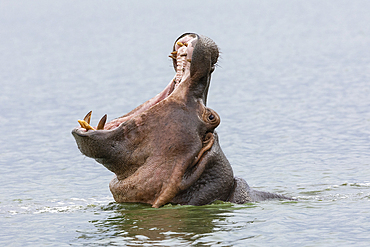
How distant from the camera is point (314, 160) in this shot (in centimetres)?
1380

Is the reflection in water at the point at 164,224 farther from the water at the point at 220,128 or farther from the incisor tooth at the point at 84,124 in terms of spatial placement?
the incisor tooth at the point at 84,124

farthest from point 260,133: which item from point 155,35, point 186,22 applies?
point 186,22

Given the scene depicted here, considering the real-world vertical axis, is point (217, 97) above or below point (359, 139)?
above

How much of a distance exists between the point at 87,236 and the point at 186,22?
160ft

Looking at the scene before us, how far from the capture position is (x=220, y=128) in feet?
60.2

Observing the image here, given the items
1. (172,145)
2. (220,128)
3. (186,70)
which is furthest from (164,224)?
(220,128)

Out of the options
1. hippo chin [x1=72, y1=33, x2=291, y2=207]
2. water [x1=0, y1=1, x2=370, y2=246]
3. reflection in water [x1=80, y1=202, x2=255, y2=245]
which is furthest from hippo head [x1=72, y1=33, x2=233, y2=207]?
water [x1=0, y1=1, x2=370, y2=246]

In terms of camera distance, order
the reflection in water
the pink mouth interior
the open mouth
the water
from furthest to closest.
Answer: the pink mouth interior, the open mouth, the water, the reflection in water

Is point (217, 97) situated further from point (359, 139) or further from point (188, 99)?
point (188, 99)

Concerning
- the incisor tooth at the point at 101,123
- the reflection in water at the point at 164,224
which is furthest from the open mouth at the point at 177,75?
the reflection in water at the point at 164,224

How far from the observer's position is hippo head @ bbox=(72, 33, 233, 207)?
8516 mm

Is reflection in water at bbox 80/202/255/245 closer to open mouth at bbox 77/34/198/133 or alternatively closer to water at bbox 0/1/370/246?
water at bbox 0/1/370/246

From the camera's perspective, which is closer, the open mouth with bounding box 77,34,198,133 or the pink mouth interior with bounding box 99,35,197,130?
the open mouth with bounding box 77,34,198,133

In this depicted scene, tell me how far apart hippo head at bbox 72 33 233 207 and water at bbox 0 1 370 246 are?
0.37 m
